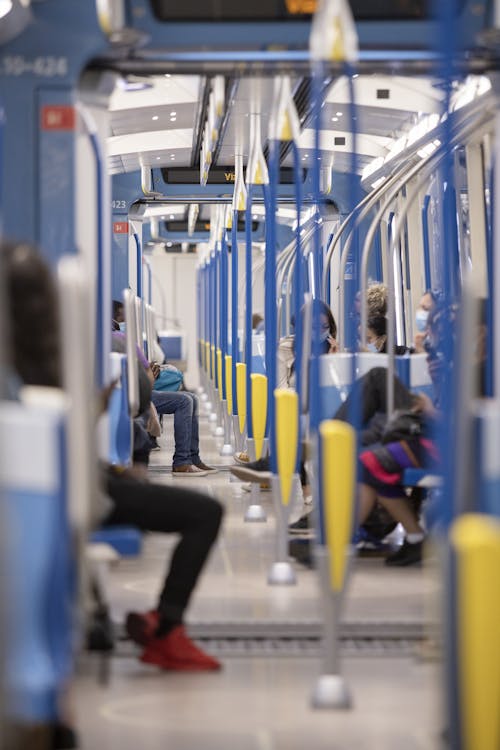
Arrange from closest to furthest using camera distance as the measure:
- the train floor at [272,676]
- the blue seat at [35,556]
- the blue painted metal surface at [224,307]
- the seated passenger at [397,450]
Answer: the blue seat at [35,556] < the train floor at [272,676] < the seated passenger at [397,450] < the blue painted metal surface at [224,307]

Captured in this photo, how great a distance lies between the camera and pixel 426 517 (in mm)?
7438

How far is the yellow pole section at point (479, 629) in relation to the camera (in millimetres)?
A: 3139

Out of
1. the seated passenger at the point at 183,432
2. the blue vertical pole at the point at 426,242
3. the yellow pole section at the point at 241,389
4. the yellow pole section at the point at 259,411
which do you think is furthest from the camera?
the seated passenger at the point at 183,432

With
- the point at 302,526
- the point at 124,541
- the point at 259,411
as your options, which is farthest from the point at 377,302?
the point at 124,541

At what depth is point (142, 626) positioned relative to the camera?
16.9 ft

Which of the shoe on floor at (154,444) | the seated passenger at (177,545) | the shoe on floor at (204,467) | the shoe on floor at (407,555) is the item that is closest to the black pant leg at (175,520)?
the seated passenger at (177,545)

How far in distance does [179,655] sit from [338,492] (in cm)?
100

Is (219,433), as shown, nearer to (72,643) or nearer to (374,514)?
(374,514)

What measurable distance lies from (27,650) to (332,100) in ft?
23.3

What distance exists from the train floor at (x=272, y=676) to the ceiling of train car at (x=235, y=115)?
3.09m

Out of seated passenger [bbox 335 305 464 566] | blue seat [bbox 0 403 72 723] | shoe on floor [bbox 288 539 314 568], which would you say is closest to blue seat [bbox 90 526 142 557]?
blue seat [bbox 0 403 72 723]

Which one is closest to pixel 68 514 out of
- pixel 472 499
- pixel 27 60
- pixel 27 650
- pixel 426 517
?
pixel 27 650

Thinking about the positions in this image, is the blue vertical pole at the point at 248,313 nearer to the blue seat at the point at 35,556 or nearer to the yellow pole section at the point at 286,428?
the yellow pole section at the point at 286,428

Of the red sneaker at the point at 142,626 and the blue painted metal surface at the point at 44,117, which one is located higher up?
the blue painted metal surface at the point at 44,117
